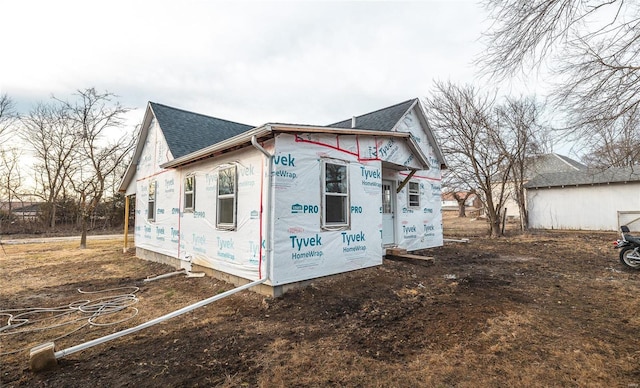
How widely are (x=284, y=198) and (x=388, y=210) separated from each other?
4.63m

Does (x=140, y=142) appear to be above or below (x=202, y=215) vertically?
above

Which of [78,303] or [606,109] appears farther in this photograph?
[78,303]

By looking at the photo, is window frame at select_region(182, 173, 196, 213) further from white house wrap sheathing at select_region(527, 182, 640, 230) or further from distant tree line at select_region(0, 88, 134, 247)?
white house wrap sheathing at select_region(527, 182, 640, 230)

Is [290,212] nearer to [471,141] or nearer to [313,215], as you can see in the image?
[313,215]

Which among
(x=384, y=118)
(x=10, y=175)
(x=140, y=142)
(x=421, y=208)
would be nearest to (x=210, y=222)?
(x=140, y=142)

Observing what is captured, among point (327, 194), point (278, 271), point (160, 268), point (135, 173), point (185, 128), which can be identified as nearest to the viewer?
point (278, 271)

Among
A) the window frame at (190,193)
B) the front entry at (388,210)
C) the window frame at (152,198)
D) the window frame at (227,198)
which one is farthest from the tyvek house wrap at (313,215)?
the window frame at (152,198)

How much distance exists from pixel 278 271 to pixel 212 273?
253cm

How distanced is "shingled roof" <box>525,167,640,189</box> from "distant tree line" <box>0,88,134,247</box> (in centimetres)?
2500

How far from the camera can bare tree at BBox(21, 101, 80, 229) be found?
18.9m

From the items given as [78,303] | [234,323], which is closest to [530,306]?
[234,323]

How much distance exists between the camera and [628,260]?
7113 millimetres

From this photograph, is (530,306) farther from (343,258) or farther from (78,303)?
(78,303)

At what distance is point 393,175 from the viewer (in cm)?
903
